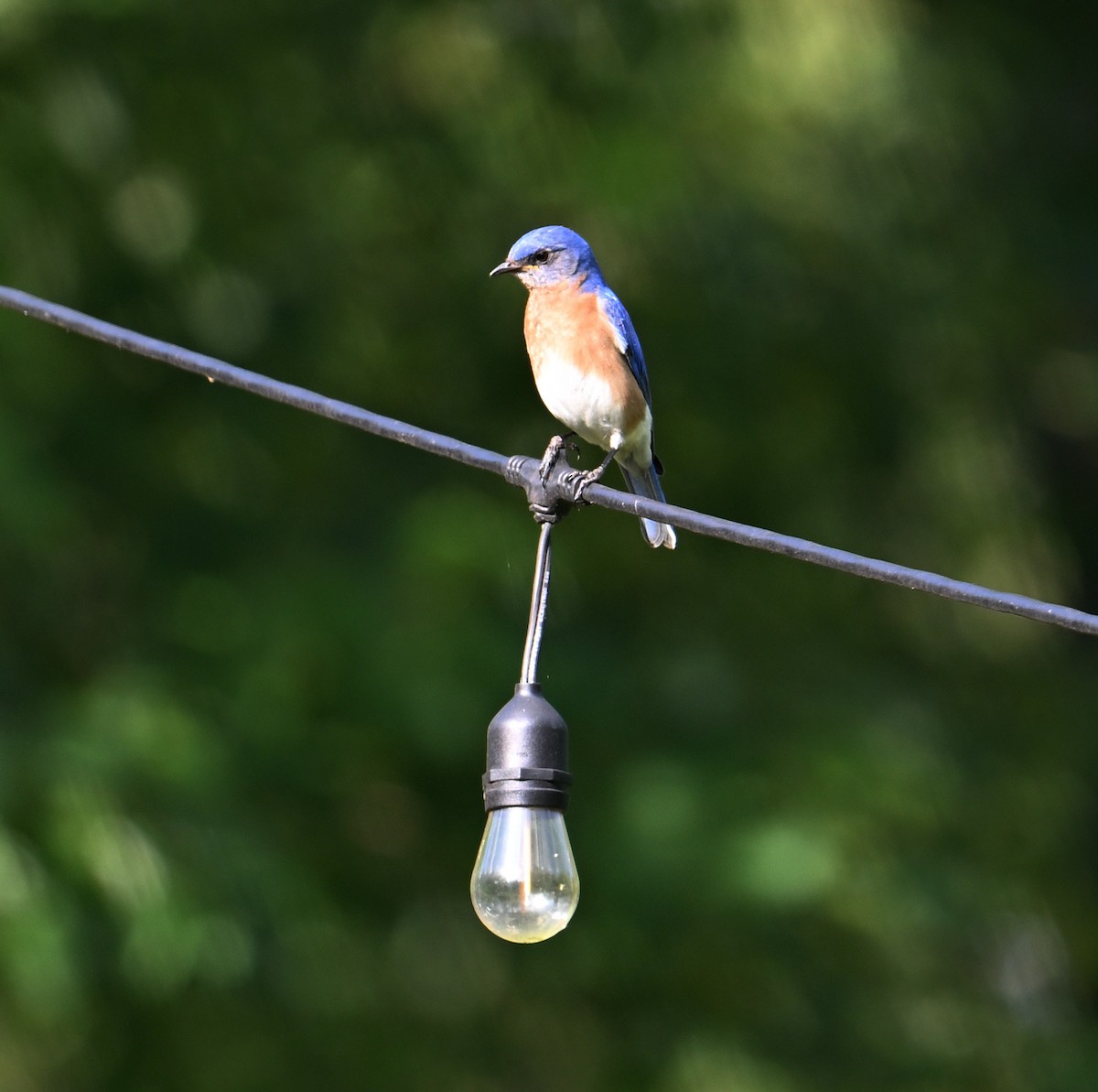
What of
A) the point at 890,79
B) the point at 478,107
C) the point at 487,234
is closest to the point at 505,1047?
the point at 487,234

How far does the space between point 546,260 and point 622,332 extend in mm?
301

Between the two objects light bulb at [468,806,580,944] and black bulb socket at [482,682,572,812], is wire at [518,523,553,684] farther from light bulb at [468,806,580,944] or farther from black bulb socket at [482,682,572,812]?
light bulb at [468,806,580,944]

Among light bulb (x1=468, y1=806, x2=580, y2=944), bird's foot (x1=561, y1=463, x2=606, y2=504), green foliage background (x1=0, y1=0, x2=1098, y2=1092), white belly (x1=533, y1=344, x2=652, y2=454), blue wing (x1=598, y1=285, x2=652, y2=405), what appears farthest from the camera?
green foliage background (x1=0, y1=0, x2=1098, y2=1092)

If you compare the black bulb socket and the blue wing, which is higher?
the blue wing

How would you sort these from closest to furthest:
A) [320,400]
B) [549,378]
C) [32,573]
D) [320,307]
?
[320,400] < [549,378] < [32,573] < [320,307]

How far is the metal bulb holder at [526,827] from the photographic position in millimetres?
2777

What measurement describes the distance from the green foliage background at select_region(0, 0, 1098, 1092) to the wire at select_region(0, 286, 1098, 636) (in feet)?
8.72

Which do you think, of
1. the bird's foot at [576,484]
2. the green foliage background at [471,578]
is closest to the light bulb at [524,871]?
the bird's foot at [576,484]

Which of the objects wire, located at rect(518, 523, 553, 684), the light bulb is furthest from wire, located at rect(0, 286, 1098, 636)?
the light bulb

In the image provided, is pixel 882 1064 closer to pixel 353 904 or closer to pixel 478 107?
pixel 353 904

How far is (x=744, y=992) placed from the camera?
7.00 metres

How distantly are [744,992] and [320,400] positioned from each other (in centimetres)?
449

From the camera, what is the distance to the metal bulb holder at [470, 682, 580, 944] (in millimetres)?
2777

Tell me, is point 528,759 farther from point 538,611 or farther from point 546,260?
point 546,260
